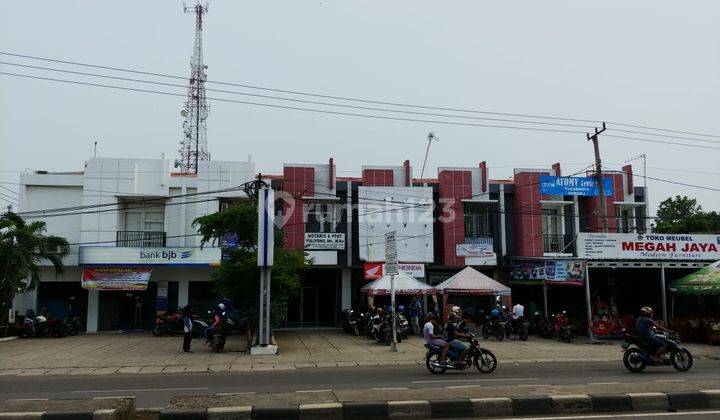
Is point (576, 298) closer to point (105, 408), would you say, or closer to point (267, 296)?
point (267, 296)

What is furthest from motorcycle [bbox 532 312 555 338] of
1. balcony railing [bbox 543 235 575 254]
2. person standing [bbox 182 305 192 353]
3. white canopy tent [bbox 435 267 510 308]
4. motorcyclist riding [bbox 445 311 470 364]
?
person standing [bbox 182 305 192 353]

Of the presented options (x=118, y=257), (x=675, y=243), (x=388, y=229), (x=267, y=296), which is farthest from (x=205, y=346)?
(x=675, y=243)

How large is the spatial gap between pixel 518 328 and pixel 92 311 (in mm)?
19148

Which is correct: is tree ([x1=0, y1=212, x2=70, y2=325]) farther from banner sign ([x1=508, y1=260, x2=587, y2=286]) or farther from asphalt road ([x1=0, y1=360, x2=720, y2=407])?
banner sign ([x1=508, y1=260, x2=587, y2=286])

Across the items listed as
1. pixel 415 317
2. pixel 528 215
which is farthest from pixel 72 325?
pixel 528 215

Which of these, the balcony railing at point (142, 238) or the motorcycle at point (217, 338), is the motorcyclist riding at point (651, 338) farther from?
the balcony railing at point (142, 238)

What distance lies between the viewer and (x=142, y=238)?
90.4 ft

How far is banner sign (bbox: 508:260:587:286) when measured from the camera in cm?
2152

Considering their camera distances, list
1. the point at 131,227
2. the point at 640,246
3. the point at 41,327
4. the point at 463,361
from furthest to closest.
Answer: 1. the point at 131,227
2. the point at 41,327
3. the point at 640,246
4. the point at 463,361

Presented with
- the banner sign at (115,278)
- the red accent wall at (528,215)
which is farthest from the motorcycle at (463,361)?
the banner sign at (115,278)

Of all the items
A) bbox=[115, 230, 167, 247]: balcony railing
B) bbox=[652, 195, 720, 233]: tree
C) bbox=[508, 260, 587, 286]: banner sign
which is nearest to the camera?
bbox=[508, 260, 587, 286]: banner sign

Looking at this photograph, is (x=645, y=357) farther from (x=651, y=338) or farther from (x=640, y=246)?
(x=640, y=246)

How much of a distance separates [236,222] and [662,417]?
14.5 meters

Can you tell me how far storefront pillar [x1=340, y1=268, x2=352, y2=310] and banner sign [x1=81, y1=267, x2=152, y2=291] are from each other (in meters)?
9.12
